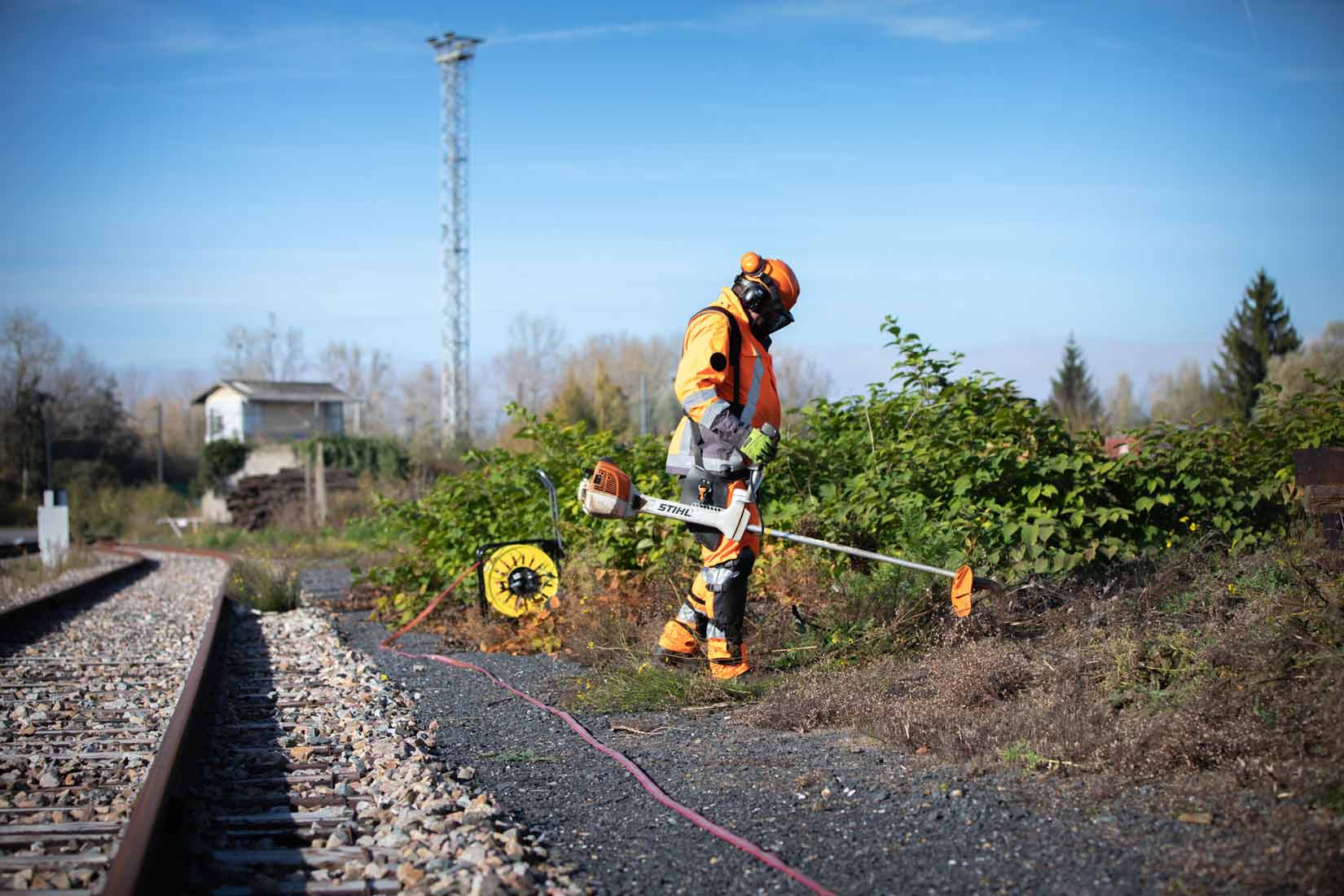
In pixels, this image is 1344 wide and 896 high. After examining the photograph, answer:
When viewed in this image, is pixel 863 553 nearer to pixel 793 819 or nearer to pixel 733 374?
pixel 733 374

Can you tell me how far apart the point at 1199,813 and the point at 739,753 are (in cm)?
192

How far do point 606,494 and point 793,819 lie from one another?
2677mm

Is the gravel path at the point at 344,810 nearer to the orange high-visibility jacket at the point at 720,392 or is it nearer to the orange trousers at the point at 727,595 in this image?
the orange trousers at the point at 727,595

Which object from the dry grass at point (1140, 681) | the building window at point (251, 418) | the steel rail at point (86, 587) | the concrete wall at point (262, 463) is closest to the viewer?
the dry grass at point (1140, 681)

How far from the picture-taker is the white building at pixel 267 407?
202 feet

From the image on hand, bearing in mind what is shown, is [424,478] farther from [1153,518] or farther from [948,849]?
[948,849]

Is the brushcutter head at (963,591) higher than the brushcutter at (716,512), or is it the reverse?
the brushcutter at (716,512)

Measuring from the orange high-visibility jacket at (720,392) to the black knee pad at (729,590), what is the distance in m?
0.50

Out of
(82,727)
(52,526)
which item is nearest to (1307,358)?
(52,526)

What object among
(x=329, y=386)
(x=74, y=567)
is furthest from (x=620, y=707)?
(x=329, y=386)

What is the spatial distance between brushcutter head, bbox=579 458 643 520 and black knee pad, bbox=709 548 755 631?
2.16 feet

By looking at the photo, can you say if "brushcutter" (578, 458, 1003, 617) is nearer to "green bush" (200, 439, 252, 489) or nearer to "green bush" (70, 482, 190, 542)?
"green bush" (70, 482, 190, 542)

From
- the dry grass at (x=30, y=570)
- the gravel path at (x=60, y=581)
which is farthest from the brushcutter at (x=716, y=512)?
the dry grass at (x=30, y=570)

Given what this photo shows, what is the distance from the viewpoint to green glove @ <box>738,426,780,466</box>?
5.76 m
